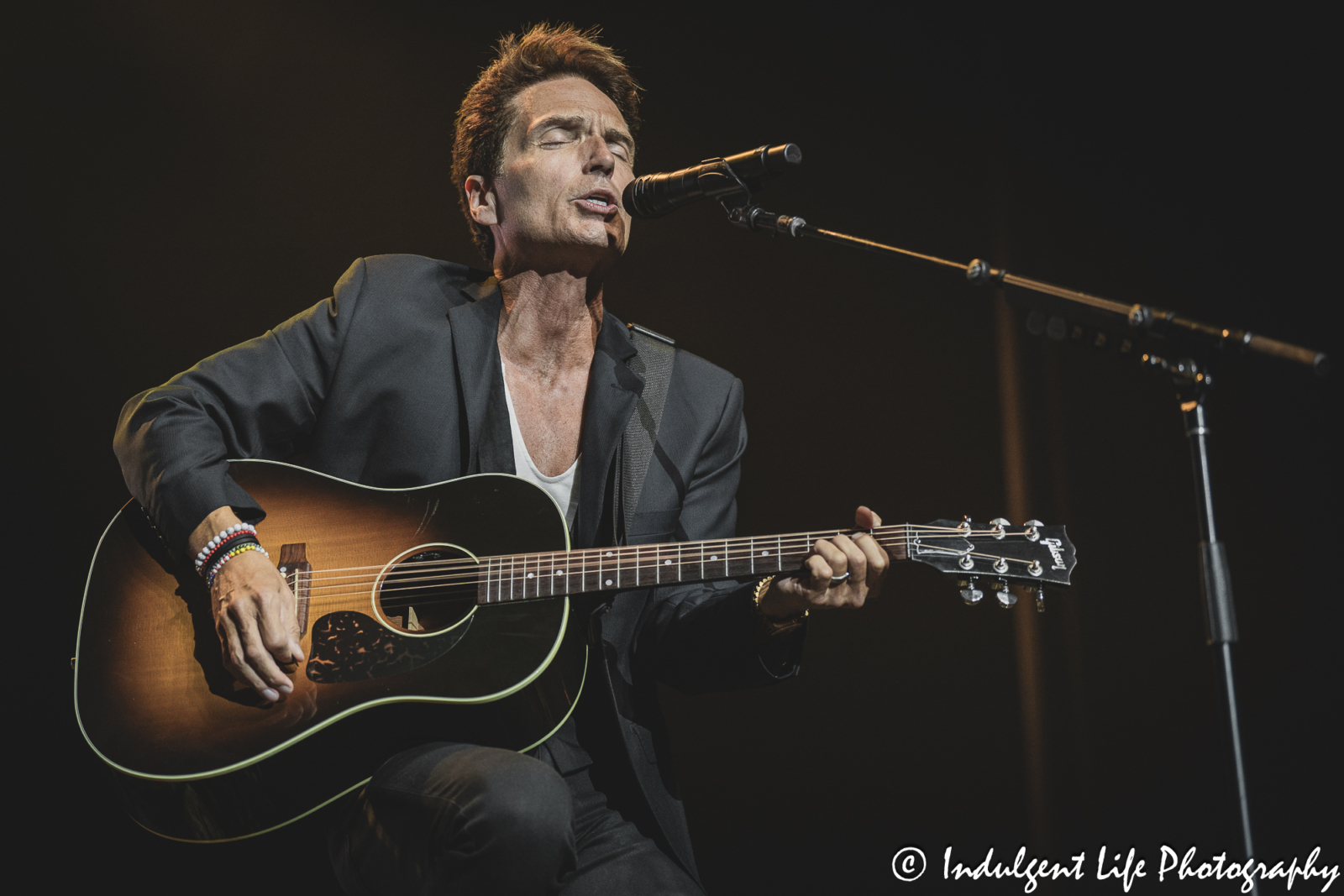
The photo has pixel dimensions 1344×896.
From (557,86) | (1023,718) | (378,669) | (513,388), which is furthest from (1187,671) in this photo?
(557,86)

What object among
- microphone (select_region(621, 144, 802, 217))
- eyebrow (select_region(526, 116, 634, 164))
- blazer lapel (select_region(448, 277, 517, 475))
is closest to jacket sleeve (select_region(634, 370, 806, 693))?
blazer lapel (select_region(448, 277, 517, 475))

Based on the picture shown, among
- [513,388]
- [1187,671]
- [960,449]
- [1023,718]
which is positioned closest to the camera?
[513,388]

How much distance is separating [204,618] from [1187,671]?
2.81m

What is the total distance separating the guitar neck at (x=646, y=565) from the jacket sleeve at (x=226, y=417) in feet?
1.97

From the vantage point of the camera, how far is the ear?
9.15 ft

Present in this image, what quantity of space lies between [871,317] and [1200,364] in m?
2.15

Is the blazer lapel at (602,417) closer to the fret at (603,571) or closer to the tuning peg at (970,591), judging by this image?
the fret at (603,571)

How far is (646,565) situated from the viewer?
2076 mm

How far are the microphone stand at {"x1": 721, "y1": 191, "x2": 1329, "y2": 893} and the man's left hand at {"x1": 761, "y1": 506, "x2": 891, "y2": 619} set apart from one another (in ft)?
2.16

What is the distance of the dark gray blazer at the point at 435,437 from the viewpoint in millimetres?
2148

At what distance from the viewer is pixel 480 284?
8.81 ft

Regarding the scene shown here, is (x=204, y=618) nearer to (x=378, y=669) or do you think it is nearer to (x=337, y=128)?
(x=378, y=669)
